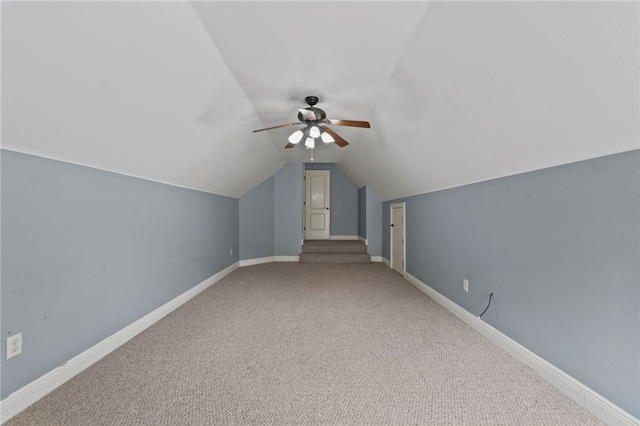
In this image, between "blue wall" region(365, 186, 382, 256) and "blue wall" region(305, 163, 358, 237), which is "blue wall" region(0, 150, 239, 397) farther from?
"blue wall" region(305, 163, 358, 237)

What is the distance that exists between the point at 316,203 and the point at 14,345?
21.5 feet

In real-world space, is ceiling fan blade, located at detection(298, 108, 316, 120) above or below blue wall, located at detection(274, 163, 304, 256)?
above

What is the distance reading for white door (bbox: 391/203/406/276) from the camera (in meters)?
5.05

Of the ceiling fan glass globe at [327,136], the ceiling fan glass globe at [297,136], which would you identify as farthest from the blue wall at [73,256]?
the ceiling fan glass globe at [327,136]

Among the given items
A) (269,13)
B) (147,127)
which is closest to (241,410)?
(147,127)

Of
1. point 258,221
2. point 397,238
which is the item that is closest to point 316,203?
point 258,221

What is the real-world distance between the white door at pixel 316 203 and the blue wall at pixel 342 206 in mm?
198

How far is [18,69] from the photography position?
134 cm

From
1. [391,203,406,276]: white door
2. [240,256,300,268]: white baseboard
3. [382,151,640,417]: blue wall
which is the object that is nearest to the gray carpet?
[382,151,640,417]: blue wall

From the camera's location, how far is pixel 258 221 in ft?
20.2

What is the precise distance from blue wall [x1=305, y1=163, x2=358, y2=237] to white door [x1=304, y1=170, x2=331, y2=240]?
198mm

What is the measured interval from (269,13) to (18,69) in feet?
4.28

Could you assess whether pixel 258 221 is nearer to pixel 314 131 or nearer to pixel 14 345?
pixel 314 131

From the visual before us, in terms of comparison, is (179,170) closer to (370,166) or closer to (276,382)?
(276,382)
